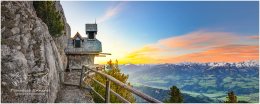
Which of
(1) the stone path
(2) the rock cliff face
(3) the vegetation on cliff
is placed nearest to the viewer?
(2) the rock cliff face

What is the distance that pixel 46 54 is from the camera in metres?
12.0

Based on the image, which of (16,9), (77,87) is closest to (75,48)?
(77,87)

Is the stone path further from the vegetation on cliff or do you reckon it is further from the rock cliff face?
the vegetation on cliff

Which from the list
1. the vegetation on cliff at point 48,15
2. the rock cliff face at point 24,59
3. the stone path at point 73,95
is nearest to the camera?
the rock cliff face at point 24,59

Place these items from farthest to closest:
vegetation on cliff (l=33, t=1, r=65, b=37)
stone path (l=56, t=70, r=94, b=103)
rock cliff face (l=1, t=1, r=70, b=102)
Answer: vegetation on cliff (l=33, t=1, r=65, b=37) → stone path (l=56, t=70, r=94, b=103) → rock cliff face (l=1, t=1, r=70, b=102)

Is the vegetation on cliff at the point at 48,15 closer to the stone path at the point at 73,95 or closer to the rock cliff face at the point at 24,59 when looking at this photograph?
the stone path at the point at 73,95

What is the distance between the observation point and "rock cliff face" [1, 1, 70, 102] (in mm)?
9914

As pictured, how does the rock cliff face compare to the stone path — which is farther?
the stone path

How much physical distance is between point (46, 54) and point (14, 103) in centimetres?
283

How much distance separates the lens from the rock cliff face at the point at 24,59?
9914 millimetres

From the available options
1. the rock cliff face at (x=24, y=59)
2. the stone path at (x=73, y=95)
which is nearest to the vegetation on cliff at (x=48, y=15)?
the stone path at (x=73, y=95)

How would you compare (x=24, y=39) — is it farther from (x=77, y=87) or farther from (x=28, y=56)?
(x=77, y=87)

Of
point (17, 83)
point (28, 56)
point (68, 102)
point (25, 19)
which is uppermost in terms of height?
point (25, 19)

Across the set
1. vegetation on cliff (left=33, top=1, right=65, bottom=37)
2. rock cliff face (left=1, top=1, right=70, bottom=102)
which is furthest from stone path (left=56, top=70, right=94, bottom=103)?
vegetation on cliff (left=33, top=1, right=65, bottom=37)
